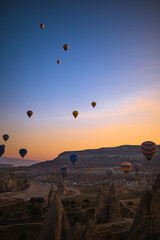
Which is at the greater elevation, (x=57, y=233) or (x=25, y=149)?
(x=25, y=149)

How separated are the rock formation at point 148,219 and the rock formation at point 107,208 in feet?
52.5

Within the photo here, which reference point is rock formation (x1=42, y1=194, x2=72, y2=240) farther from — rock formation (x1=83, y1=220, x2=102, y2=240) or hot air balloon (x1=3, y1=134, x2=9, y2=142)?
hot air balloon (x1=3, y1=134, x2=9, y2=142)

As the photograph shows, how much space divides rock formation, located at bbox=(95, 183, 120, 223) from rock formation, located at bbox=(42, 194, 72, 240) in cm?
1077

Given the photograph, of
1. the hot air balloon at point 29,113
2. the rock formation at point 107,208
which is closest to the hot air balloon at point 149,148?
the rock formation at point 107,208

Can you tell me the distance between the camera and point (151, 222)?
13.6m

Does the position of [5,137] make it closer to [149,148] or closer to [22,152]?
[22,152]

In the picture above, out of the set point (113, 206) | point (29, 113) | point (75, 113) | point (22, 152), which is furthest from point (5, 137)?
point (113, 206)

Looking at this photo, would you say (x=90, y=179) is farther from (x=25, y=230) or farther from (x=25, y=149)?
(x=25, y=230)

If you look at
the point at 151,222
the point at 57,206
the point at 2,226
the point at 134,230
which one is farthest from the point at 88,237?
the point at 2,226

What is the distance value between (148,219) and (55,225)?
9627 mm

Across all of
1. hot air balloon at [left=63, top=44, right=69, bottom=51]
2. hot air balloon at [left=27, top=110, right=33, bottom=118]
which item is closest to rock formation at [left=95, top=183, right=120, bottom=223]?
hot air balloon at [left=27, top=110, right=33, bottom=118]

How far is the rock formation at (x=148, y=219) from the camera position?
43.7ft

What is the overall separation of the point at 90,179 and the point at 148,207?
106 m

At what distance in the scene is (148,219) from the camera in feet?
45.1
